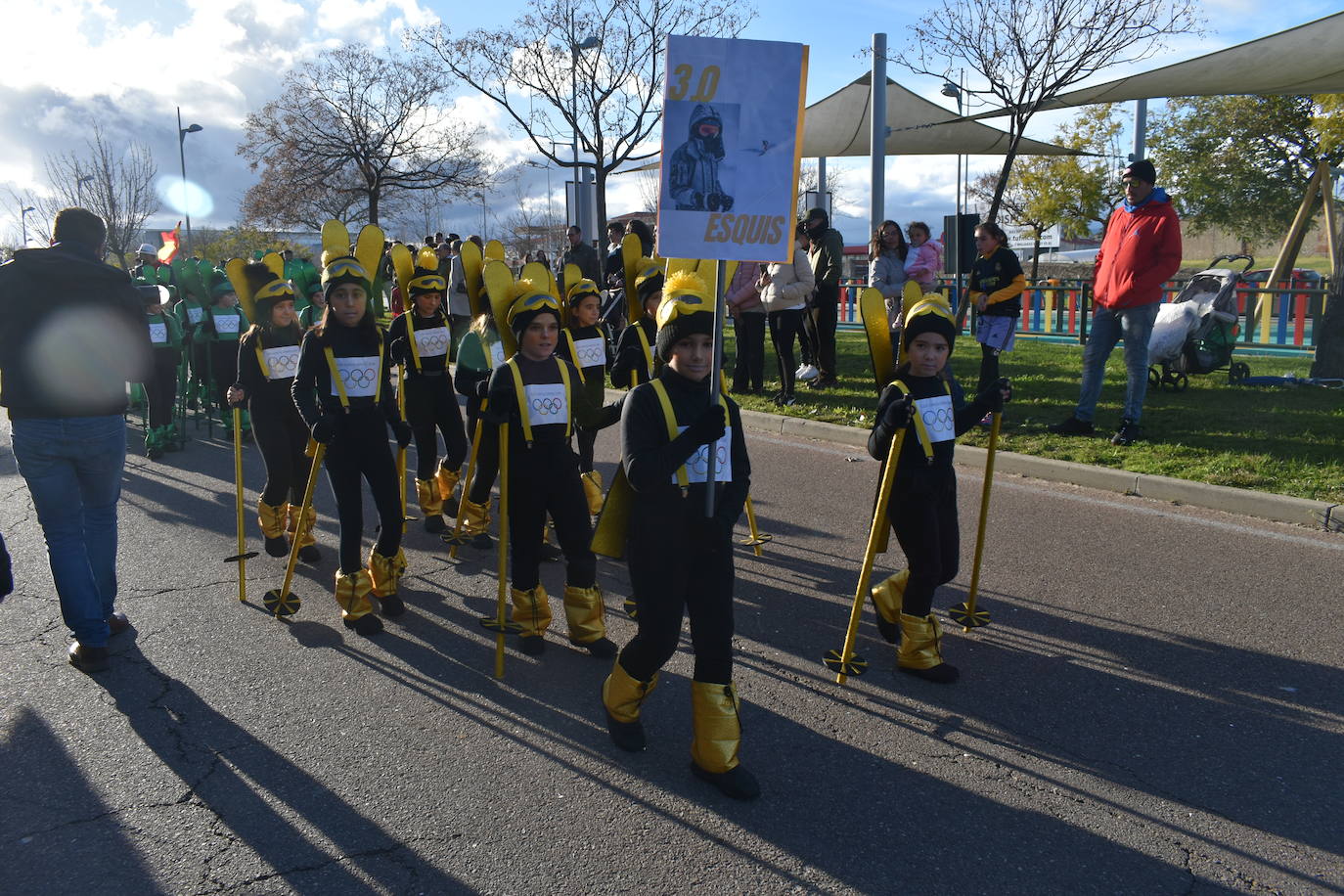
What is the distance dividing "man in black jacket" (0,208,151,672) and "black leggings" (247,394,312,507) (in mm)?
1540

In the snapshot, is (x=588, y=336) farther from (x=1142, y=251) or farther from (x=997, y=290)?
(x=997, y=290)

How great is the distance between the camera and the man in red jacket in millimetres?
8172

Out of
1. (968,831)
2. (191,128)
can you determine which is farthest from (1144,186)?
(191,128)

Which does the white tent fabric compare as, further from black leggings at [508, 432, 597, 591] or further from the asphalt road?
black leggings at [508, 432, 597, 591]

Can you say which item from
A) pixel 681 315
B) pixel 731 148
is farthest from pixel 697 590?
pixel 731 148

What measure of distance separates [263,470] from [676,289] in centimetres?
657

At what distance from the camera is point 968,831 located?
327 centimetres

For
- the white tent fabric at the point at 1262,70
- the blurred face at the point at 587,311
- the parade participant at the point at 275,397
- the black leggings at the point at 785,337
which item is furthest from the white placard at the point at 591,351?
the white tent fabric at the point at 1262,70

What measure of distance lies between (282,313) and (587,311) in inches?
79.2

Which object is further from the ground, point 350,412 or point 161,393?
point 350,412

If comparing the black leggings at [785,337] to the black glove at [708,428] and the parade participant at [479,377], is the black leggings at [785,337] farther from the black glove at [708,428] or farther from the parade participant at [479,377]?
the black glove at [708,428]

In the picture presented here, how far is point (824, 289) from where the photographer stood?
1159 cm

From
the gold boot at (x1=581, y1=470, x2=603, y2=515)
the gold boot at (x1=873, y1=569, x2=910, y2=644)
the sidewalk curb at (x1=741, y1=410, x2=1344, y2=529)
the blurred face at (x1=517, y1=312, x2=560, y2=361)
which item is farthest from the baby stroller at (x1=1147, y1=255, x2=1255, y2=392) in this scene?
the blurred face at (x1=517, y1=312, x2=560, y2=361)

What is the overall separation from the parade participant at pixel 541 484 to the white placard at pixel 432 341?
2.01 m
